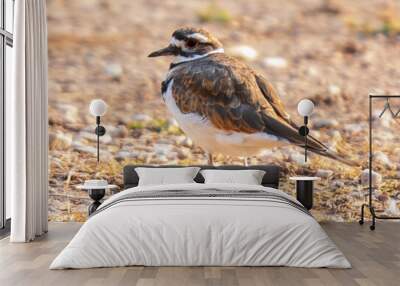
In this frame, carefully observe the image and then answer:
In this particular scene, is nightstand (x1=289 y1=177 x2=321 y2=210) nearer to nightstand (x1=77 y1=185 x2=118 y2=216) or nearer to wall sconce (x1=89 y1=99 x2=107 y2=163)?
nightstand (x1=77 y1=185 x2=118 y2=216)

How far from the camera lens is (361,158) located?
689cm

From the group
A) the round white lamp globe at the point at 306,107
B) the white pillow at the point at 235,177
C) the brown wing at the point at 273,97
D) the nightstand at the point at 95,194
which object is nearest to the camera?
the white pillow at the point at 235,177

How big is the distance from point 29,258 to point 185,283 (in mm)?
1566

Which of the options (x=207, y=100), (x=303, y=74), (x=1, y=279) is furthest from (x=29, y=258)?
(x=303, y=74)

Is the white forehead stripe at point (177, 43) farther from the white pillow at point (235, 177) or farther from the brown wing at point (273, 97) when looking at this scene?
the white pillow at point (235, 177)

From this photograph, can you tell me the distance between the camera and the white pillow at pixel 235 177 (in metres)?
6.32

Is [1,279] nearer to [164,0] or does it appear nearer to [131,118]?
[131,118]

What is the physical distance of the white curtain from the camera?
5.55 meters

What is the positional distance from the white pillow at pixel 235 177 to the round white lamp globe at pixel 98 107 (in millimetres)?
1451

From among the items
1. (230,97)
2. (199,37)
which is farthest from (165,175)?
(199,37)

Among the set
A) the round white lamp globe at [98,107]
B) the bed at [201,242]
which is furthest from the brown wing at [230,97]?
the bed at [201,242]

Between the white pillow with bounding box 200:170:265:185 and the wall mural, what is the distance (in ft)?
1.37

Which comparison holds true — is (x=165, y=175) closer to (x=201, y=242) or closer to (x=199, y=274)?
(x=201, y=242)

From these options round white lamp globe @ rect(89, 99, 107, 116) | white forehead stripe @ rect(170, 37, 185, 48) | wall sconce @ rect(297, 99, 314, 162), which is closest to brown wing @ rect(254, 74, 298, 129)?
wall sconce @ rect(297, 99, 314, 162)
